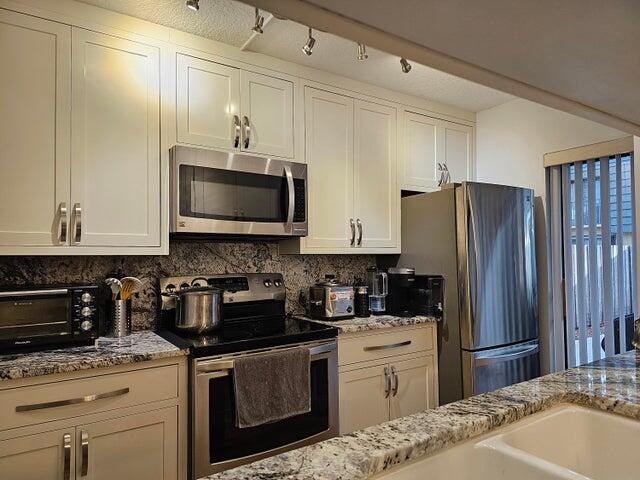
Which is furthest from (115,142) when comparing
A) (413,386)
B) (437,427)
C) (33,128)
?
(413,386)

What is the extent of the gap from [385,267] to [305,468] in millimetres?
2570

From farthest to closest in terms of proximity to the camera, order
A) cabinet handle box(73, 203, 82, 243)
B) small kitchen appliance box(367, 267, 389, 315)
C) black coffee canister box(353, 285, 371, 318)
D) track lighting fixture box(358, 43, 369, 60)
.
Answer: small kitchen appliance box(367, 267, 389, 315)
black coffee canister box(353, 285, 371, 318)
track lighting fixture box(358, 43, 369, 60)
cabinet handle box(73, 203, 82, 243)

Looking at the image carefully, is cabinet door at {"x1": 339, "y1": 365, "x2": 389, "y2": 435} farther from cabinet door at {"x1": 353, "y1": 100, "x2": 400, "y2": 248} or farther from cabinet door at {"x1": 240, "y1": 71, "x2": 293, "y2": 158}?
cabinet door at {"x1": 240, "y1": 71, "x2": 293, "y2": 158}

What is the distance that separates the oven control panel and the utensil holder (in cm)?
19

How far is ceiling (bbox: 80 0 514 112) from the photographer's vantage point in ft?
6.60

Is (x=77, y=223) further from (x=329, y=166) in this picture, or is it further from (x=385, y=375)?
(x=385, y=375)

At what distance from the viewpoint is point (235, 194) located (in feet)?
7.48

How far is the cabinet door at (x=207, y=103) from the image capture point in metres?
2.19

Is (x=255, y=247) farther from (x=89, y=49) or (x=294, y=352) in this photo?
(x=89, y=49)

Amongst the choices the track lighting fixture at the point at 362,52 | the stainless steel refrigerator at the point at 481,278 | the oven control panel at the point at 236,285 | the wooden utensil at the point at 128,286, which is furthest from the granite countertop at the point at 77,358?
the track lighting fixture at the point at 362,52

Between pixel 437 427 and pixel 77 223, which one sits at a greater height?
pixel 77 223

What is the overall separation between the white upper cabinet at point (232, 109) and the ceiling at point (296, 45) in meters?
0.16

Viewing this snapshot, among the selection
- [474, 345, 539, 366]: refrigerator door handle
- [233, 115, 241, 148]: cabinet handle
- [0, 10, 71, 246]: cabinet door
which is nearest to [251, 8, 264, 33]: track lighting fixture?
[233, 115, 241, 148]: cabinet handle

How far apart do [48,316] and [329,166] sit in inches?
65.9
